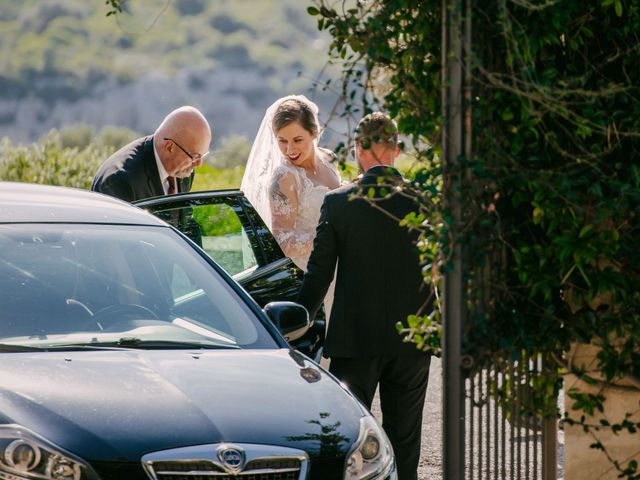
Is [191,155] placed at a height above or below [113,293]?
above

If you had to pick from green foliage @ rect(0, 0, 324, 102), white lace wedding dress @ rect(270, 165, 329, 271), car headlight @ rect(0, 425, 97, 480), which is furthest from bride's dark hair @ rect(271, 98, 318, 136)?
green foliage @ rect(0, 0, 324, 102)

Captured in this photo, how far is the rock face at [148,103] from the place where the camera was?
4175 cm

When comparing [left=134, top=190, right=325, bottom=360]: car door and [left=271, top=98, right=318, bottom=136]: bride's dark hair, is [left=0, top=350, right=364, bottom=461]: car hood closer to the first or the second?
[left=134, top=190, right=325, bottom=360]: car door

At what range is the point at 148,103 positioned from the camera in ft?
145

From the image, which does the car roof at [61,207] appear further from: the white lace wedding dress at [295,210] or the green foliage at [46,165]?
the green foliage at [46,165]

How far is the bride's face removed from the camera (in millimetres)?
7791

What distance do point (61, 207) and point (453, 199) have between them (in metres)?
2.13

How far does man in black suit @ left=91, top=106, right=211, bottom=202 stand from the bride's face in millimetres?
809

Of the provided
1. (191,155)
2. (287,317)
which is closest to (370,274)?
(287,317)

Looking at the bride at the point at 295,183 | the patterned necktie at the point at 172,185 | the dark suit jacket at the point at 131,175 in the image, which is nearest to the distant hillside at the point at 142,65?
the patterned necktie at the point at 172,185

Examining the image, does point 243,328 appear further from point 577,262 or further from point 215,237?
point 215,237

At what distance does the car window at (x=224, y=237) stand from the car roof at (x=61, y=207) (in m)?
1.16

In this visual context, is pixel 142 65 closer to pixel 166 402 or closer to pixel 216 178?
pixel 216 178

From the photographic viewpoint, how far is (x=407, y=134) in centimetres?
457
